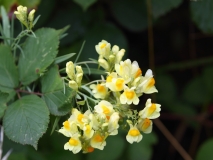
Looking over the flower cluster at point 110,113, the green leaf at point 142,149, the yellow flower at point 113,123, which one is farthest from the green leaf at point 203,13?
the yellow flower at point 113,123

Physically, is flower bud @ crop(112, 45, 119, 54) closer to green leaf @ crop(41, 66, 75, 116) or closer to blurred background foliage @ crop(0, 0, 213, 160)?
green leaf @ crop(41, 66, 75, 116)

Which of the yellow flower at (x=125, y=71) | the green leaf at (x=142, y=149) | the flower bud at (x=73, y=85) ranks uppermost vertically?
the yellow flower at (x=125, y=71)

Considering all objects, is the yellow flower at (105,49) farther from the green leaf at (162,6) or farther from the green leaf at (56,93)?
the green leaf at (162,6)

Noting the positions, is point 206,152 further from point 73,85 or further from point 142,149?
point 73,85

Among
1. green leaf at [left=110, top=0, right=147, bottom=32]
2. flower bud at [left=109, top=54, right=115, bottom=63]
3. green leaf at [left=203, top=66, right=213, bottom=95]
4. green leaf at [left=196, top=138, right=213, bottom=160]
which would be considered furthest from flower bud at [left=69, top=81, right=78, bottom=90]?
green leaf at [left=203, top=66, right=213, bottom=95]

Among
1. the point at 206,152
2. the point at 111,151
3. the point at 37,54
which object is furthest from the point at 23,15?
the point at 206,152

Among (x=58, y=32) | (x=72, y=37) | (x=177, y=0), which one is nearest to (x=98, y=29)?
(x=72, y=37)
